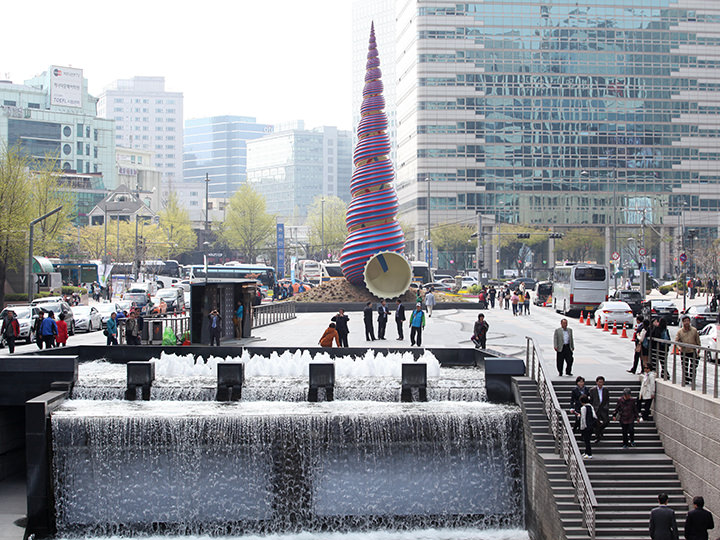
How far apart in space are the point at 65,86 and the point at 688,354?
137m

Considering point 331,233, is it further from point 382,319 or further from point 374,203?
point 382,319

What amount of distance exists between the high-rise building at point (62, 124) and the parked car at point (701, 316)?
107 metres

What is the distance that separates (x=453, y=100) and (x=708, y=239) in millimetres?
35691

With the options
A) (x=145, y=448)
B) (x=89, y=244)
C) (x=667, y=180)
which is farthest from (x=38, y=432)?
(x=667, y=180)

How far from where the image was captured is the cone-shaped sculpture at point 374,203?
48.2 m

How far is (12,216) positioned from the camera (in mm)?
48062

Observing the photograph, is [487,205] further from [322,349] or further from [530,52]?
[322,349]

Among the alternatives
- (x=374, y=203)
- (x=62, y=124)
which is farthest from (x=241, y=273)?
(x=62, y=124)

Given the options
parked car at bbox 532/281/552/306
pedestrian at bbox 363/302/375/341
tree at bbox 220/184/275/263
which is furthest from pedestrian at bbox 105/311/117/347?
tree at bbox 220/184/275/263

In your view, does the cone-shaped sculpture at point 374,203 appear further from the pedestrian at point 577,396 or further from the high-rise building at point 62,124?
the high-rise building at point 62,124

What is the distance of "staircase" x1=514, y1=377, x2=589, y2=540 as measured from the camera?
15.5 meters

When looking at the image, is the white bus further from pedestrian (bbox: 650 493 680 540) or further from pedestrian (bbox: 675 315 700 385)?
pedestrian (bbox: 650 493 680 540)

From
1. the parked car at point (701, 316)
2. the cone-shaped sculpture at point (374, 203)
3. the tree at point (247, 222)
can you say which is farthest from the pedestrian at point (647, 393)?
the tree at point (247, 222)

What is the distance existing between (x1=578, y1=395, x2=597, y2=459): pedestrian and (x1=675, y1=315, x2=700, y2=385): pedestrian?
6.66 feet
